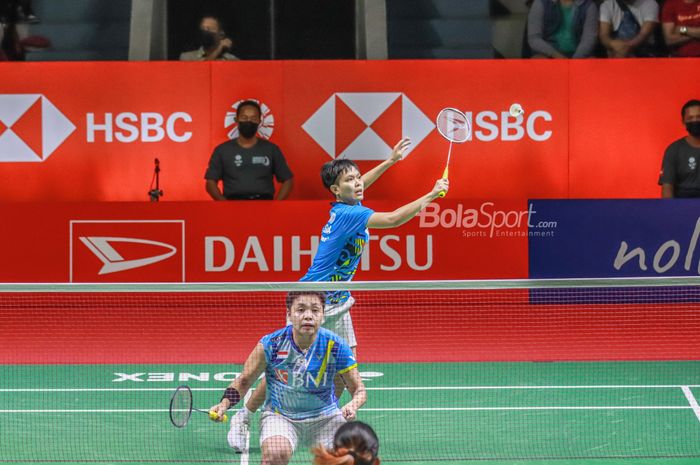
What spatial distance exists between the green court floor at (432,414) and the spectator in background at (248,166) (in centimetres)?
223

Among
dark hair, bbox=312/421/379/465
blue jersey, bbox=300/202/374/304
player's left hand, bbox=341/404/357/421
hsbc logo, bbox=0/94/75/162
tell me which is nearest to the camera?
dark hair, bbox=312/421/379/465

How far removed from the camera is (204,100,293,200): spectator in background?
1222cm

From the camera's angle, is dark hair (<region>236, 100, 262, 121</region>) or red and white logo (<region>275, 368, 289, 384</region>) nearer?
red and white logo (<region>275, 368, 289, 384</region>)

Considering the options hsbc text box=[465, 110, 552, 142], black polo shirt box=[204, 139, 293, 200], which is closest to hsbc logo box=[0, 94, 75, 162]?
black polo shirt box=[204, 139, 293, 200]

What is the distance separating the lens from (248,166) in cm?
1227

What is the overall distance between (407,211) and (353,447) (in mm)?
2501

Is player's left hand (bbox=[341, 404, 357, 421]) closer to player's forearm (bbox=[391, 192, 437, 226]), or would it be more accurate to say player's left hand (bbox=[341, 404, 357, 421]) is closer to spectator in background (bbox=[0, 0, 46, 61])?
player's forearm (bbox=[391, 192, 437, 226])

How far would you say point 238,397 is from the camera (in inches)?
255

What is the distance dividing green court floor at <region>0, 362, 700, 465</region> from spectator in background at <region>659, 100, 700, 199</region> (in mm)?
2283

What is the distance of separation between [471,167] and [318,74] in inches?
73.3

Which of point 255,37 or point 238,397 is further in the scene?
point 255,37

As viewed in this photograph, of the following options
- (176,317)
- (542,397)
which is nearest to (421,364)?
(542,397)

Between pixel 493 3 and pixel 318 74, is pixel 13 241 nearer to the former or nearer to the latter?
pixel 318 74

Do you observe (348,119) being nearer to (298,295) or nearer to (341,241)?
(341,241)
